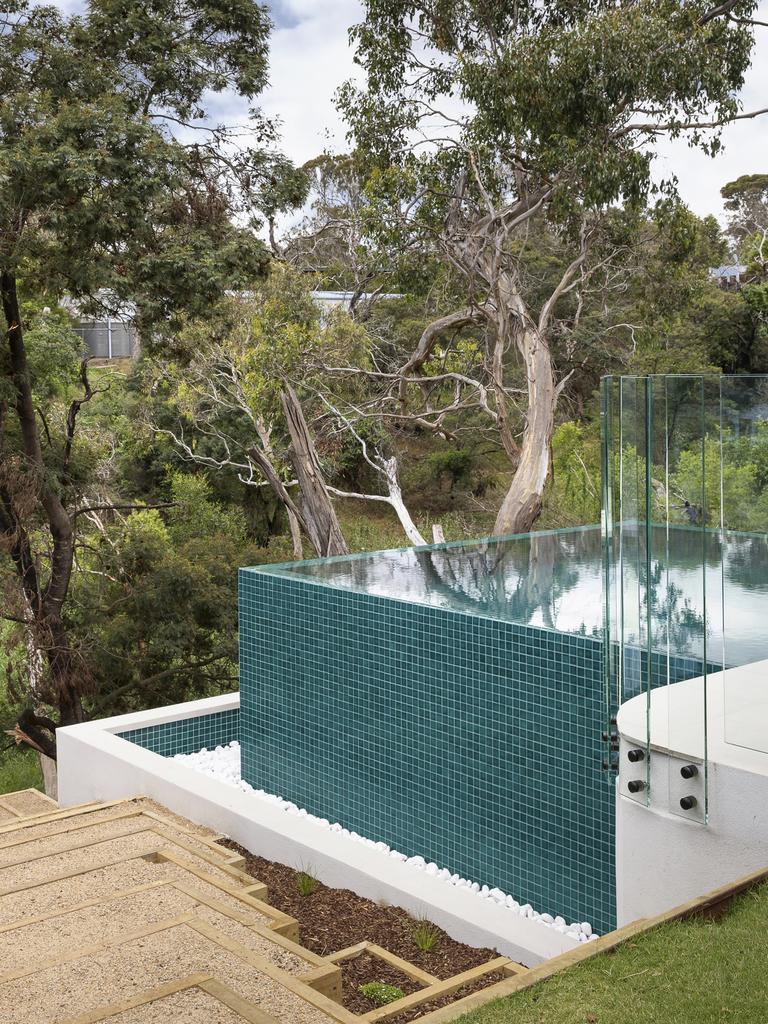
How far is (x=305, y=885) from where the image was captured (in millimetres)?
5133

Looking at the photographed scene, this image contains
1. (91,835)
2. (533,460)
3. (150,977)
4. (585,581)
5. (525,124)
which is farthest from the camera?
(533,460)

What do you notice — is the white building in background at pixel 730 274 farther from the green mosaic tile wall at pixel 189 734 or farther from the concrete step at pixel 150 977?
the concrete step at pixel 150 977

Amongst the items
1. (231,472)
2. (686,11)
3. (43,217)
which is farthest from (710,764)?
(231,472)

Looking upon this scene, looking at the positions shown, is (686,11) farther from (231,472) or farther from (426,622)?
(231,472)

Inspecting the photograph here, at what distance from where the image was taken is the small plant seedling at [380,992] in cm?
393

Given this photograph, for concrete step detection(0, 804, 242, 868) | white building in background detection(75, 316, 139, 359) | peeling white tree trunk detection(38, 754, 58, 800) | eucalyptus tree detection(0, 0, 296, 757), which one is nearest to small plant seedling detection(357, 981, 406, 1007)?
concrete step detection(0, 804, 242, 868)

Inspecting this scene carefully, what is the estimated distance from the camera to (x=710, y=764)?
11.5ft

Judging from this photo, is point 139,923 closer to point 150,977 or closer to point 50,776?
point 150,977

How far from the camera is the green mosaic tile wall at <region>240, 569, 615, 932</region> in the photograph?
4.84 m

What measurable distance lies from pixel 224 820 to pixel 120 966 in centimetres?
262

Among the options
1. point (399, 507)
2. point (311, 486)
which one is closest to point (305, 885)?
point (311, 486)

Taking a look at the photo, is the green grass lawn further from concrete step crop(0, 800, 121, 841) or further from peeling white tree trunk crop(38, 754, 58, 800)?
peeling white tree trunk crop(38, 754, 58, 800)

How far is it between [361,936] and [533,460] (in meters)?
6.61

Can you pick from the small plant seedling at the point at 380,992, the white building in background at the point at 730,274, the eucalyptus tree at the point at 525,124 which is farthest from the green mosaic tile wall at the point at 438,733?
the white building in background at the point at 730,274
